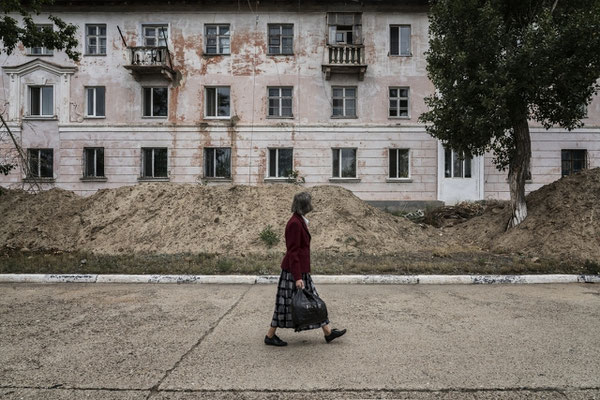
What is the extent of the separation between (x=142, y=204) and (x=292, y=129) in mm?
10233

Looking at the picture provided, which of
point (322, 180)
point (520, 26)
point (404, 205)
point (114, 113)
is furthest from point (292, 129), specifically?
point (520, 26)

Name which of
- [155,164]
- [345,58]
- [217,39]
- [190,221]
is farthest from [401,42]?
[190,221]

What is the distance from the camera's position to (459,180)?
20719mm

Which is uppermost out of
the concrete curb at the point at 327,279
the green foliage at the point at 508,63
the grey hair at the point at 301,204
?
the green foliage at the point at 508,63

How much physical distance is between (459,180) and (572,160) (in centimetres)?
621

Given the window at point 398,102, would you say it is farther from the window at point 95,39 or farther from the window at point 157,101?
the window at point 95,39

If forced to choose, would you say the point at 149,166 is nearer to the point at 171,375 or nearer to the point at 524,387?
the point at 171,375

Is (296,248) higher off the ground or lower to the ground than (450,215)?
higher

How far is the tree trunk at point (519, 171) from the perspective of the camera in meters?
11.5

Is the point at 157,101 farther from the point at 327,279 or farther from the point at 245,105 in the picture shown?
the point at 327,279

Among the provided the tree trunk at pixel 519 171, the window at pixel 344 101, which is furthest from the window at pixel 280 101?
the tree trunk at pixel 519 171

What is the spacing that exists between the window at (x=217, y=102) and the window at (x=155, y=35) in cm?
351

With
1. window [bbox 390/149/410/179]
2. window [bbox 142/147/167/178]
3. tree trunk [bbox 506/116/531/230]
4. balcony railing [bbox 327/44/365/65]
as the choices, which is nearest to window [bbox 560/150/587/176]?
window [bbox 390/149/410/179]

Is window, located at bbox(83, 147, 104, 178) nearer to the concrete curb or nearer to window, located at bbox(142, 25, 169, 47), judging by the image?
window, located at bbox(142, 25, 169, 47)
